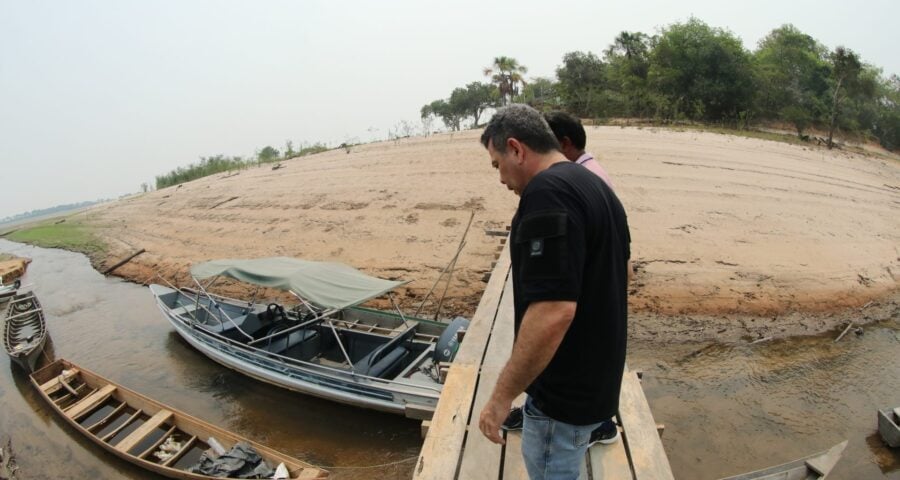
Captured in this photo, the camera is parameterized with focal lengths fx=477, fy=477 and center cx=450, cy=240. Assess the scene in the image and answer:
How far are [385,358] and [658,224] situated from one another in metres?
9.64

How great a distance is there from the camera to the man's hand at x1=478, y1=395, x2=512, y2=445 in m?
2.04

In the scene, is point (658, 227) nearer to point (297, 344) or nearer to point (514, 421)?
point (297, 344)

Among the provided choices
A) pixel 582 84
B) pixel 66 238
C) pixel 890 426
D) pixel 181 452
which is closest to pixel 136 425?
pixel 181 452

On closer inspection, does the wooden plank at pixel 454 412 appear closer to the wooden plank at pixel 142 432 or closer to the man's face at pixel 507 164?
the man's face at pixel 507 164

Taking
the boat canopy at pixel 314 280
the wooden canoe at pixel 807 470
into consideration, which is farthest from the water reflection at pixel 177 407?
the wooden canoe at pixel 807 470

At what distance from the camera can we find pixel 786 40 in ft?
129

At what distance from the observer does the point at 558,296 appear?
5.64 ft

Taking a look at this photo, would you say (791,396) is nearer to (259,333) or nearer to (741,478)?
(741,478)

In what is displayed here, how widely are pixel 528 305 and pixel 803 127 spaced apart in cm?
3315

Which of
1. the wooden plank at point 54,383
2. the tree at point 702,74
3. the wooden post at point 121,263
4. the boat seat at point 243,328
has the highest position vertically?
the tree at point 702,74

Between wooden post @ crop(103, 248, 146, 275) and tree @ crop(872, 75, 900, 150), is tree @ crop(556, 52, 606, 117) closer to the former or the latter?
tree @ crop(872, 75, 900, 150)

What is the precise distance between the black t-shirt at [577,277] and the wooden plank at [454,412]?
142 cm

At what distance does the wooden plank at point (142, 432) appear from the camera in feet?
24.9

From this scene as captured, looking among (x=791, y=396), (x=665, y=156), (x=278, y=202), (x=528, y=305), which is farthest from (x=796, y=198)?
(x=278, y=202)
